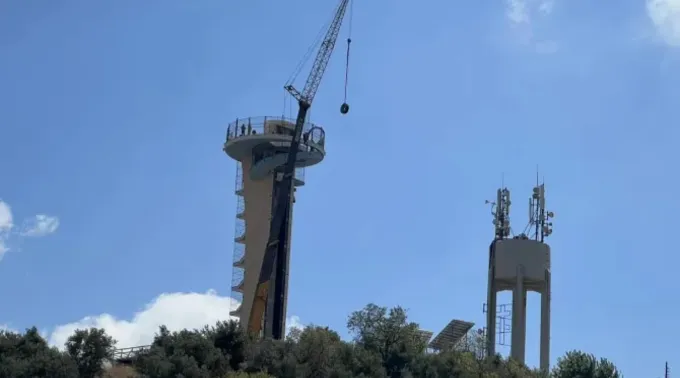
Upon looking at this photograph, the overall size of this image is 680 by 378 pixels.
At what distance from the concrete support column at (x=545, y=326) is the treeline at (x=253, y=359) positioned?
20.1ft

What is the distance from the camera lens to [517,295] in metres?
97.7

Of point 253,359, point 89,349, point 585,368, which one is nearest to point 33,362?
point 89,349

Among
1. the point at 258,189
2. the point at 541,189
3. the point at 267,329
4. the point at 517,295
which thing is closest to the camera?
the point at 517,295

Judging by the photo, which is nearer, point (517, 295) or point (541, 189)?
point (517, 295)

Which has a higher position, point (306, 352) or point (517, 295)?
point (517, 295)

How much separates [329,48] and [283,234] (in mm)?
23205

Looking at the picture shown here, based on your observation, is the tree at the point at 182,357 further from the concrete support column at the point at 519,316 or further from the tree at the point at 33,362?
the concrete support column at the point at 519,316

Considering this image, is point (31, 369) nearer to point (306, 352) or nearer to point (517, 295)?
point (306, 352)

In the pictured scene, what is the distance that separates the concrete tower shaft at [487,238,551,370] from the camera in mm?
97375

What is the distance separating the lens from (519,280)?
9788 cm

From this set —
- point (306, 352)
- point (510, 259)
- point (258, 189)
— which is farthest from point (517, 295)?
point (258, 189)

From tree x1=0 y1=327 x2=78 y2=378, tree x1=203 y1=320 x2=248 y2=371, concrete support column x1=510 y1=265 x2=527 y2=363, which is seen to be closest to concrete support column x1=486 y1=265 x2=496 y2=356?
concrete support column x1=510 y1=265 x2=527 y2=363

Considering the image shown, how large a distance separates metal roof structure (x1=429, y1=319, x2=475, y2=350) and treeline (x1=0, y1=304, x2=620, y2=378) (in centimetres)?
1802

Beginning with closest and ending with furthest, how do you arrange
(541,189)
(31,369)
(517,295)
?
1. (31,369)
2. (517,295)
3. (541,189)
